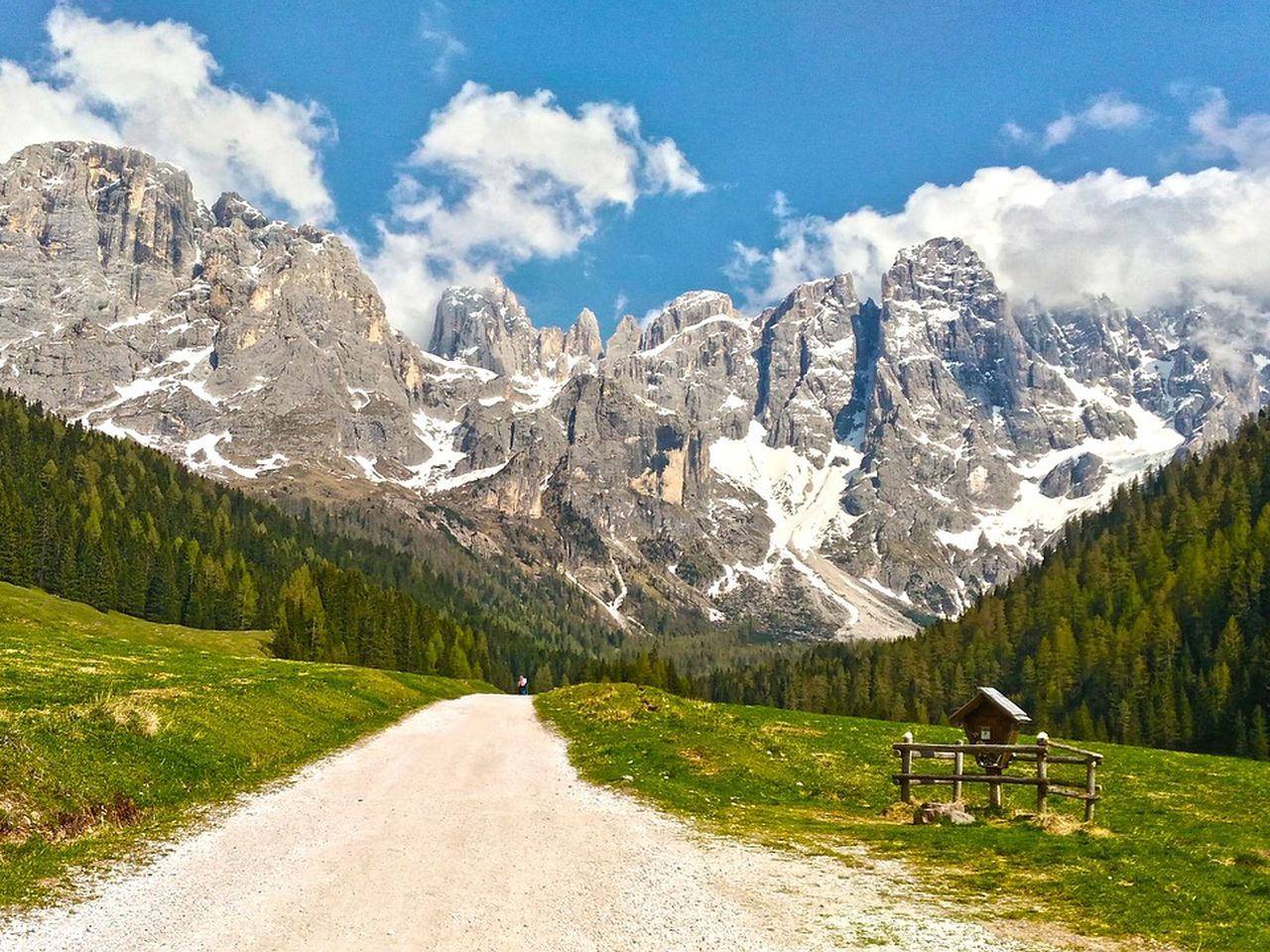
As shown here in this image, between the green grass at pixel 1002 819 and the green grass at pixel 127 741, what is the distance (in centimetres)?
1232

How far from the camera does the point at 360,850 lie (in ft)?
63.1

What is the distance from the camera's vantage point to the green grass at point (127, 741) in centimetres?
1836

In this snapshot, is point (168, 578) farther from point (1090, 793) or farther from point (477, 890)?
point (1090, 793)

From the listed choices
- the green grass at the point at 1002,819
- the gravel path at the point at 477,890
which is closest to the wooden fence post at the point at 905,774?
the green grass at the point at 1002,819

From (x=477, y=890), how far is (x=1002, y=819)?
18022 millimetres

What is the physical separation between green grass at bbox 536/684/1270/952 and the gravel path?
246cm

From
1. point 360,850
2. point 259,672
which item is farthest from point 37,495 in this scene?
point 360,850

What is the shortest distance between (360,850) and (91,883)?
5.15 metres

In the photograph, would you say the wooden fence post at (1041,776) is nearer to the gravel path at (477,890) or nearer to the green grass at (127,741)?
the gravel path at (477,890)

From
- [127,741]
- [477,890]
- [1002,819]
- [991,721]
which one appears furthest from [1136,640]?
[127,741]

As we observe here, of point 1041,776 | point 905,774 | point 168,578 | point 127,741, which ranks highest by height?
point 168,578

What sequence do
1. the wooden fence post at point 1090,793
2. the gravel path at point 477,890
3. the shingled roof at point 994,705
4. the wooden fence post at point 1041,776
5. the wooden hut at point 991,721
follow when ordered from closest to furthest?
the gravel path at point 477,890
the wooden fence post at point 1090,793
the wooden fence post at point 1041,776
the shingled roof at point 994,705
the wooden hut at point 991,721

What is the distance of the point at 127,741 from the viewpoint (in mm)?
25094

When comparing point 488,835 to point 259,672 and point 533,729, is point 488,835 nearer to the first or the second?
point 533,729
